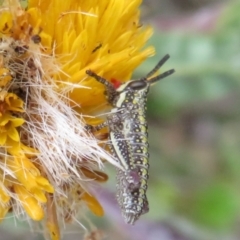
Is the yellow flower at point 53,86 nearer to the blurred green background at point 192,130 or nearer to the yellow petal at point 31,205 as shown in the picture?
the yellow petal at point 31,205

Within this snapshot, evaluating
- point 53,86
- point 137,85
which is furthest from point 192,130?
point 53,86

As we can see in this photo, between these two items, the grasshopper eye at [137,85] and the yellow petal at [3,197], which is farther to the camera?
the grasshopper eye at [137,85]

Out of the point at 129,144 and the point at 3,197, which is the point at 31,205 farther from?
the point at 129,144

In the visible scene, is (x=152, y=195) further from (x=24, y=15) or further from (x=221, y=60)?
(x=24, y=15)

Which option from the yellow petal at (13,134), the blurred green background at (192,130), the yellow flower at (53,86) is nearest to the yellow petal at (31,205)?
the yellow flower at (53,86)

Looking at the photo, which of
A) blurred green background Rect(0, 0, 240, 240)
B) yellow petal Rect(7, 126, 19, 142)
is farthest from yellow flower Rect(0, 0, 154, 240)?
blurred green background Rect(0, 0, 240, 240)

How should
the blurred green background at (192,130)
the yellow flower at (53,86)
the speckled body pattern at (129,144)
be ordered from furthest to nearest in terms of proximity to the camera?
the blurred green background at (192,130), the speckled body pattern at (129,144), the yellow flower at (53,86)

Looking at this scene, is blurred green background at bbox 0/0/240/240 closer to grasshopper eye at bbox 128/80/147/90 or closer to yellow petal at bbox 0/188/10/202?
grasshopper eye at bbox 128/80/147/90
